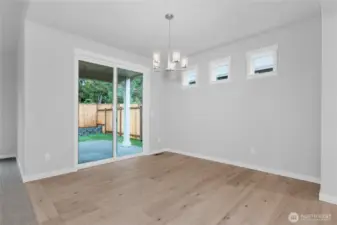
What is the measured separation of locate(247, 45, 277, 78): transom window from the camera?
12.9 feet

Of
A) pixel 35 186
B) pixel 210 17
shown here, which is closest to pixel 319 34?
pixel 210 17

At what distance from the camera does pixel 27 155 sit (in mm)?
3363

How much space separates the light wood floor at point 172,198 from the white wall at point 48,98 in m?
0.43

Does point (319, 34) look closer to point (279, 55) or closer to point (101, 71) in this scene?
point (279, 55)

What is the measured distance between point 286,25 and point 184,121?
10.4 feet

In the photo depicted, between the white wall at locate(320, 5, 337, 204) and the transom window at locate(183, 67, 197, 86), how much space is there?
3.10 m

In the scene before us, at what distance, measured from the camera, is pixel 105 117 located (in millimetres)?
4746

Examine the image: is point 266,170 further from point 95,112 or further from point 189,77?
point 95,112

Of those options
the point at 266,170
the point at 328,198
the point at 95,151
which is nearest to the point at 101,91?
the point at 95,151

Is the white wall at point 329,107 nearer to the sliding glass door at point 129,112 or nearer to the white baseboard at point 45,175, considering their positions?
the sliding glass door at point 129,112

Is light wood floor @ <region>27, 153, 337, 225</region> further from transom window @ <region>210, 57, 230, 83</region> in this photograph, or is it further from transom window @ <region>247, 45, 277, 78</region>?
transom window @ <region>210, 57, 230, 83</region>

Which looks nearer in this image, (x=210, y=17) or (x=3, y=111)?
(x=210, y=17)

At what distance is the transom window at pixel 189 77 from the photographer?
5473mm

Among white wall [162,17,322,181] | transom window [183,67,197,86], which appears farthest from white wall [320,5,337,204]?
transom window [183,67,197,86]
